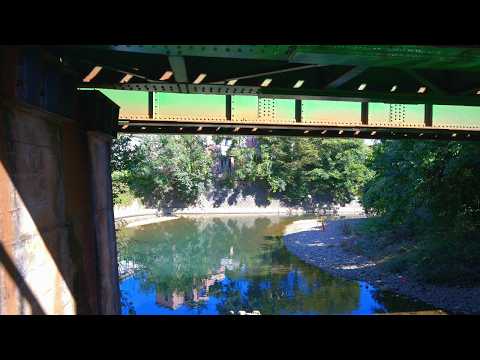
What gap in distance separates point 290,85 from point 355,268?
13990mm

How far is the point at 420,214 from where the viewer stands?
65.1ft

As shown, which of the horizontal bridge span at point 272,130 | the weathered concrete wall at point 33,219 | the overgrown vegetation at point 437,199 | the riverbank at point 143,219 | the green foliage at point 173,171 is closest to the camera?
the weathered concrete wall at point 33,219

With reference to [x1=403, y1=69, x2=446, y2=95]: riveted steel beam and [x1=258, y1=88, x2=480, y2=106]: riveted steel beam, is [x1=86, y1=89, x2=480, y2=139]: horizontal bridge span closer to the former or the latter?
[x1=258, y1=88, x2=480, y2=106]: riveted steel beam

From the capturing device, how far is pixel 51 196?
5.45 m

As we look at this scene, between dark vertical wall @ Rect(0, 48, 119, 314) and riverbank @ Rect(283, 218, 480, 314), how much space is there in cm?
1061

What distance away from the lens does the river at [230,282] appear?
1455 centimetres

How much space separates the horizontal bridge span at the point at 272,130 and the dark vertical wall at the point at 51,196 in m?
1.65

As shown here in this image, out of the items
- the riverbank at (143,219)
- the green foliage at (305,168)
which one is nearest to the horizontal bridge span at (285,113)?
the riverbank at (143,219)

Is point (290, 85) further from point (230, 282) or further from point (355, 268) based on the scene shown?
point (355, 268)

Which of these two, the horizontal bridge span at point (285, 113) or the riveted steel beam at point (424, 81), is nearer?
the riveted steel beam at point (424, 81)

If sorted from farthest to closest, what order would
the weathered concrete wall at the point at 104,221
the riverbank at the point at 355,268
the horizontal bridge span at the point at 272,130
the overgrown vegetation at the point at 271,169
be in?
1. the overgrown vegetation at the point at 271,169
2. the riverbank at the point at 355,268
3. the horizontal bridge span at the point at 272,130
4. the weathered concrete wall at the point at 104,221

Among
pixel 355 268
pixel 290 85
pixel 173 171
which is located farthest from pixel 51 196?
pixel 173 171

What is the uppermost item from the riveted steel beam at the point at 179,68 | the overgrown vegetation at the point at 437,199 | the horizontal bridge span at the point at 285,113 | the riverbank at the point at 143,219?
the riveted steel beam at the point at 179,68

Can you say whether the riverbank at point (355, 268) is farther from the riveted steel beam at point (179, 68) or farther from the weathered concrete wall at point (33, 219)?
the weathered concrete wall at point (33, 219)
